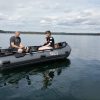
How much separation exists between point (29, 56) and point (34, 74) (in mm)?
1730

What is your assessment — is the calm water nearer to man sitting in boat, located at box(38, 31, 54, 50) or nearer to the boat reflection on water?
the boat reflection on water

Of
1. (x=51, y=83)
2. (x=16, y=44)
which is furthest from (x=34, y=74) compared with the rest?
(x=16, y=44)

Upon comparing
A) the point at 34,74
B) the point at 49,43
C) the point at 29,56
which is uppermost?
the point at 49,43

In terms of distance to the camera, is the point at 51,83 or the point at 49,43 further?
the point at 49,43

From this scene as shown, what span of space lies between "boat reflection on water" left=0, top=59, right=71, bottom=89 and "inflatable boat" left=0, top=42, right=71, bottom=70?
0.39 m

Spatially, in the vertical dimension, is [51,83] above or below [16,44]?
below

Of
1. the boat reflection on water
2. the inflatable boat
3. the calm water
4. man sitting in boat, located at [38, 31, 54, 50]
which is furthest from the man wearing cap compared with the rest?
the calm water

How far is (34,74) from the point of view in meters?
14.2

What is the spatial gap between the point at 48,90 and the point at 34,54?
5.46 m

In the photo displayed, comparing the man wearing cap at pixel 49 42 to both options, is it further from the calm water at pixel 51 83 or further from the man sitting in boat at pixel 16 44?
the man sitting in boat at pixel 16 44

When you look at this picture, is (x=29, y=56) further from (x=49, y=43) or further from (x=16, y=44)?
(x=49, y=43)

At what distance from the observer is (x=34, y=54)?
627 inches

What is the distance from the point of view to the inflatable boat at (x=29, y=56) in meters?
14.5

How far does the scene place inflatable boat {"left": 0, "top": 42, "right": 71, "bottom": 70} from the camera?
1448 centimetres
